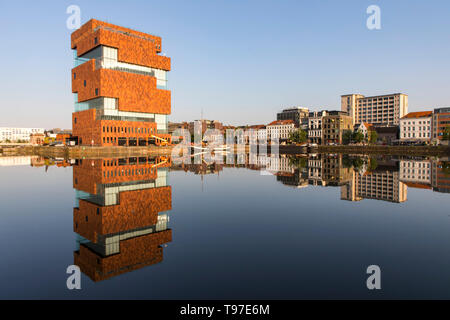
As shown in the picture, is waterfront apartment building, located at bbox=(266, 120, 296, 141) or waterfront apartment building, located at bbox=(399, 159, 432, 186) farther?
waterfront apartment building, located at bbox=(266, 120, 296, 141)

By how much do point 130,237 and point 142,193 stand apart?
9.18 m

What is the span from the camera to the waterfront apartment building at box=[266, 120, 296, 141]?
179387 millimetres

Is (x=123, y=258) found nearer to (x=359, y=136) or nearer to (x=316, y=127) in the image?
(x=359, y=136)

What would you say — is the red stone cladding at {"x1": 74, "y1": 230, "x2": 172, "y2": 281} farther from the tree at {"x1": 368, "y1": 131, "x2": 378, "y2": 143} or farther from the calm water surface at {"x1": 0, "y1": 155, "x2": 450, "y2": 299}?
the tree at {"x1": 368, "y1": 131, "x2": 378, "y2": 143}

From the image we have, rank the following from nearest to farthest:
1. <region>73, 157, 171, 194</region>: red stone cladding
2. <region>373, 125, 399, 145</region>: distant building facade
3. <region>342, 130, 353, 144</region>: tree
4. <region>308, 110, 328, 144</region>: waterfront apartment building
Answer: <region>73, 157, 171, 194</region>: red stone cladding < <region>342, 130, 353, 144</region>: tree < <region>373, 125, 399, 145</region>: distant building facade < <region>308, 110, 328, 144</region>: waterfront apartment building

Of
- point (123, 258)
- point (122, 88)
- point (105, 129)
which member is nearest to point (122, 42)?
point (122, 88)

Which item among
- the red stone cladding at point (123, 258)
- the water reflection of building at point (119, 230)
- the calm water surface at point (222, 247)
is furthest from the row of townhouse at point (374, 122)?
the red stone cladding at point (123, 258)

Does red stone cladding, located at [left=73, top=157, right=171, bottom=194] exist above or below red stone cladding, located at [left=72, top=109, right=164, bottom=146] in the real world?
below

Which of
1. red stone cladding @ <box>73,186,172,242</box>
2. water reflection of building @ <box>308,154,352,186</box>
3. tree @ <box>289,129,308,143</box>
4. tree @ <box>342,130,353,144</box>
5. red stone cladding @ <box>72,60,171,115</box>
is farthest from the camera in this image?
tree @ <box>289,129,308,143</box>

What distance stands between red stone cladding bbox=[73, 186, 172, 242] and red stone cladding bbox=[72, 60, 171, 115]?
71.9m

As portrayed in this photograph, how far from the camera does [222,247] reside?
9.04 meters

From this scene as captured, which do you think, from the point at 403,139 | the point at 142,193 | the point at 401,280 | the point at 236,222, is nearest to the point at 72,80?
the point at 142,193

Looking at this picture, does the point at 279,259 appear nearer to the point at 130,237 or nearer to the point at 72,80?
the point at 130,237

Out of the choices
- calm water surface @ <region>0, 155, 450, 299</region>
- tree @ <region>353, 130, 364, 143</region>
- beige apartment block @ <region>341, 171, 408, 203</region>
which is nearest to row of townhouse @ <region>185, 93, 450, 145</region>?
tree @ <region>353, 130, 364, 143</region>
